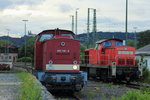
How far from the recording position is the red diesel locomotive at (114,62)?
1945 cm

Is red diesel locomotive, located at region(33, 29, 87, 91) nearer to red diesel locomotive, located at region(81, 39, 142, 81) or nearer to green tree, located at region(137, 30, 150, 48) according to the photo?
red diesel locomotive, located at region(81, 39, 142, 81)

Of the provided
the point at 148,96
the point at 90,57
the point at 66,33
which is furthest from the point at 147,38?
the point at 148,96

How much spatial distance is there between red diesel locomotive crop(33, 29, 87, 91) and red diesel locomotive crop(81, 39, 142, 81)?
22.8 feet

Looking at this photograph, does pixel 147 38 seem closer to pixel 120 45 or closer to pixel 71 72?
pixel 120 45

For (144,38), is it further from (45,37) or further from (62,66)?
(62,66)

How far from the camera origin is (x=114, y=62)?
63.5 ft

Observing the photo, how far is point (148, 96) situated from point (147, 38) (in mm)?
87952

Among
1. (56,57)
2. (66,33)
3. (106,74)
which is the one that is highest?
(66,33)

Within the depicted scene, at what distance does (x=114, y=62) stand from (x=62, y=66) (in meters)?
7.46

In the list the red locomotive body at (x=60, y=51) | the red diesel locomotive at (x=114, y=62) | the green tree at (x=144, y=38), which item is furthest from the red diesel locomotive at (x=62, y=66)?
the green tree at (x=144, y=38)

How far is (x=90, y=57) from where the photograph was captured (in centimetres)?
2342

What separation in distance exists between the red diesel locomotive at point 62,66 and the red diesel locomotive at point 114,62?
6948 millimetres

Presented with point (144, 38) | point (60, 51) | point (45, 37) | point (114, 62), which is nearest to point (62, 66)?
point (60, 51)

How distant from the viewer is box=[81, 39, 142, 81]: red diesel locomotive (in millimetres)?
19453
